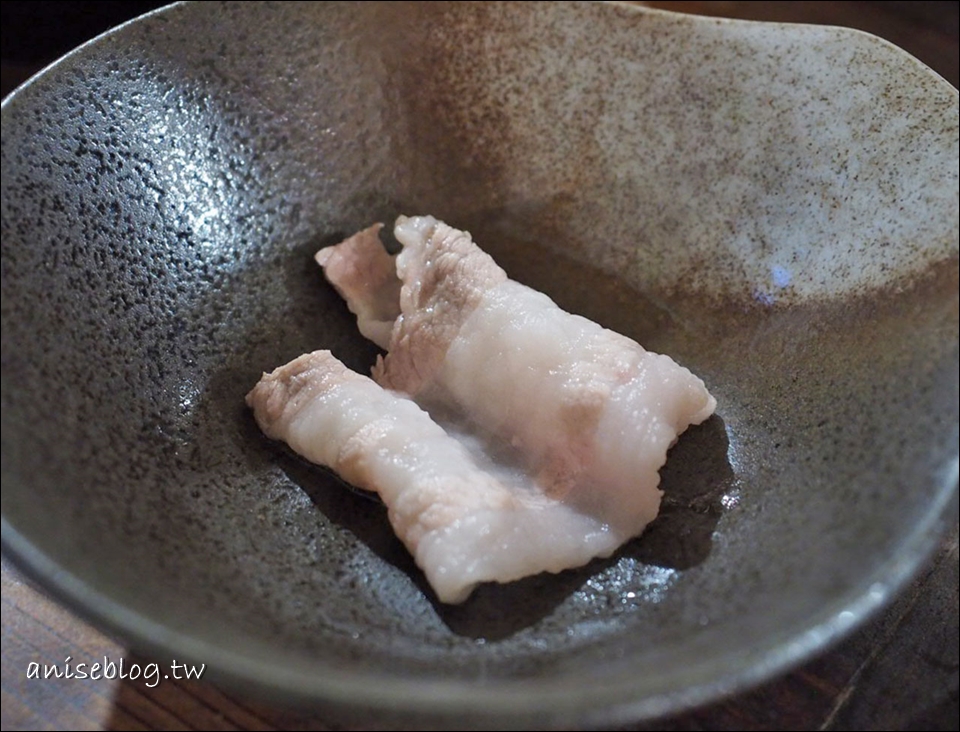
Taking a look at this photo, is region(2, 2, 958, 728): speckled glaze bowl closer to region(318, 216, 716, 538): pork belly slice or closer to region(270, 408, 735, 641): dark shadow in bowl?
region(270, 408, 735, 641): dark shadow in bowl

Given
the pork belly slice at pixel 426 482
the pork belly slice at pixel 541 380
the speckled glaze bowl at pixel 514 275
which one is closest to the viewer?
the speckled glaze bowl at pixel 514 275

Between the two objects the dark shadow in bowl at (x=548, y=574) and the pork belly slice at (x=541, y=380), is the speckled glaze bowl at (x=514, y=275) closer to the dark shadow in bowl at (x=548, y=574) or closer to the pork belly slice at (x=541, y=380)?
the dark shadow in bowl at (x=548, y=574)

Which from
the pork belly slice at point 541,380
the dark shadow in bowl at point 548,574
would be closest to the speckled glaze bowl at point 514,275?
the dark shadow in bowl at point 548,574

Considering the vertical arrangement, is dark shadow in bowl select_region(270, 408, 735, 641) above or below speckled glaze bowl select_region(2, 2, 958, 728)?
below

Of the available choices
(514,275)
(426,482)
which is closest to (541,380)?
(426,482)

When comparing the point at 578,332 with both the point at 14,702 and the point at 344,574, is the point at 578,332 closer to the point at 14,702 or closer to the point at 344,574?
the point at 344,574

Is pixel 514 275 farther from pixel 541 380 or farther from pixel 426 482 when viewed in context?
pixel 426 482

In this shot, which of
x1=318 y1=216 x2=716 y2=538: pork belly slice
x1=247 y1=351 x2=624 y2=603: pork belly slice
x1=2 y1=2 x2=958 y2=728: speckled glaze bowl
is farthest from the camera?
x1=318 y1=216 x2=716 y2=538: pork belly slice

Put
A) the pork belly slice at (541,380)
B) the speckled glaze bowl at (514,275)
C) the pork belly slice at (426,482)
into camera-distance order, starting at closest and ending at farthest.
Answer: the speckled glaze bowl at (514,275)
the pork belly slice at (426,482)
the pork belly slice at (541,380)

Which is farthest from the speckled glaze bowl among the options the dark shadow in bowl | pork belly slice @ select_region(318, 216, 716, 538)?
pork belly slice @ select_region(318, 216, 716, 538)
